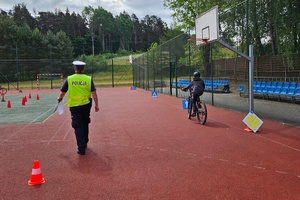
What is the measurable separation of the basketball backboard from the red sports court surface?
10.1ft

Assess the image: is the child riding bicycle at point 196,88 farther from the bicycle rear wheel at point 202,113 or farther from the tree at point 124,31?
the tree at point 124,31

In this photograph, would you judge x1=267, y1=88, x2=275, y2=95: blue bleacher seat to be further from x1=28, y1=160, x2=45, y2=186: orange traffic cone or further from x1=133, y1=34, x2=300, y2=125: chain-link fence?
x1=28, y1=160, x2=45, y2=186: orange traffic cone

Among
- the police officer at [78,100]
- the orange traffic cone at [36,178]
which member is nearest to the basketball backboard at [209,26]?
the police officer at [78,100]

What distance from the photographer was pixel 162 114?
1169cm

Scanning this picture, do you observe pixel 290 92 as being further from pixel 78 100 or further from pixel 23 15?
pixel 23 15

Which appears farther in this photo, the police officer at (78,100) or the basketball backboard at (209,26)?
the basketball backboard at (209,26)

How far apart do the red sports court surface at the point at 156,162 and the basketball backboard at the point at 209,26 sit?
10.1ft

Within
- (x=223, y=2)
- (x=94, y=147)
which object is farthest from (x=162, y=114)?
(x=223, y=2)

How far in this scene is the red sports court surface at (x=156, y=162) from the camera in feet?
13.6

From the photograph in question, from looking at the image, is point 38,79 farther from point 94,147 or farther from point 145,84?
point 94,147

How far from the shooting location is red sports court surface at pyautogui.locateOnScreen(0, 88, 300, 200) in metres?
4.14

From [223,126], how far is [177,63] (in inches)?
468

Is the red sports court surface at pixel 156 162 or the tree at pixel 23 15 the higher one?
the tree at pixel 23 15

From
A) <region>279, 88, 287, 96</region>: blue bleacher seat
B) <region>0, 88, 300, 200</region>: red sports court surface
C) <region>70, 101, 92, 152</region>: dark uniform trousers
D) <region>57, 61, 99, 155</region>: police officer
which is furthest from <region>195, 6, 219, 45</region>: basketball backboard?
<region>70, 101, 92, 152</region>: dark uniform trousers
